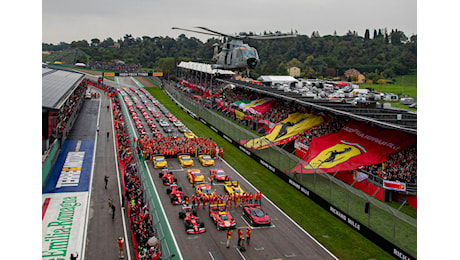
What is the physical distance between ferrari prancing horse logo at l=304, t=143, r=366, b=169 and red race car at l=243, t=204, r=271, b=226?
7179mm

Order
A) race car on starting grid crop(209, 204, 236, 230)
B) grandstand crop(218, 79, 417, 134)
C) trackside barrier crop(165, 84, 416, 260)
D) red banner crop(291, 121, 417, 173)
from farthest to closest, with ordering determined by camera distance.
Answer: red banner crop(291, 121, 417, 173), grandstand crop(218, 79, 417, 134), race car on starting grid crop(209, 204, 236, 230), trackside barrier crop(165, 84, 416, 260)

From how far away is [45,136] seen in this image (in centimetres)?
3556

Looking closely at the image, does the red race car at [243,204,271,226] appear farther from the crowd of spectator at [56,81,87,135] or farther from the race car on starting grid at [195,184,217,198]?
the crowd of spectator at [56,81,87,135]

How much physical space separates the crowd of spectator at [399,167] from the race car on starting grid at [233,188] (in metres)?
9.95

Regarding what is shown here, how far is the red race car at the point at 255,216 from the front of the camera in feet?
86.6

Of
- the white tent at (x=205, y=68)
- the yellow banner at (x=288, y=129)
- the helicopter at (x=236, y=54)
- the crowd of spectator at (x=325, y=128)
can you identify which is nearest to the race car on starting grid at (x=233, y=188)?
the yellow banner at (x=288, y=129)

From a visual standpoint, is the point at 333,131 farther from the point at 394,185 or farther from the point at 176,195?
the point at 176,195

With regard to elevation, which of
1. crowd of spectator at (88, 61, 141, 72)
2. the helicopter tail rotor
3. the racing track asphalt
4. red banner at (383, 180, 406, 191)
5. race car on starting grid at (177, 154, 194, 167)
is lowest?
the racing track asphalt

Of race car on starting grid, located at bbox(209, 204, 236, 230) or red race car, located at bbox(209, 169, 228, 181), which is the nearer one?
race car on starting grid, located at bbox(209, 204, 236, 230)

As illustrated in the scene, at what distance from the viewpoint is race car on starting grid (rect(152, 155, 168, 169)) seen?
3797 cm

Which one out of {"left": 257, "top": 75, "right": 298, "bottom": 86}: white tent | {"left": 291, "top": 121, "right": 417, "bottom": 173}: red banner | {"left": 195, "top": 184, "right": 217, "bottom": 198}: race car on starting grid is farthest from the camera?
{"left": 257, "top": 75, "right": 298, "bottom": 86}: white tent

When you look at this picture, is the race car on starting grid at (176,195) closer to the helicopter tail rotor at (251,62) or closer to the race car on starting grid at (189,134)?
the race car on starting grid at (189,134)

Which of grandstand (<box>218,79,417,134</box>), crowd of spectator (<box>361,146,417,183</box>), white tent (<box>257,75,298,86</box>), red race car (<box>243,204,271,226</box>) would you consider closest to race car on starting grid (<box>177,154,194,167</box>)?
red race car (<box>243,204,271,226</box>)

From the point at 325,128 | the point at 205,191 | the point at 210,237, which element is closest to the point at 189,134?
the point at 325,128
